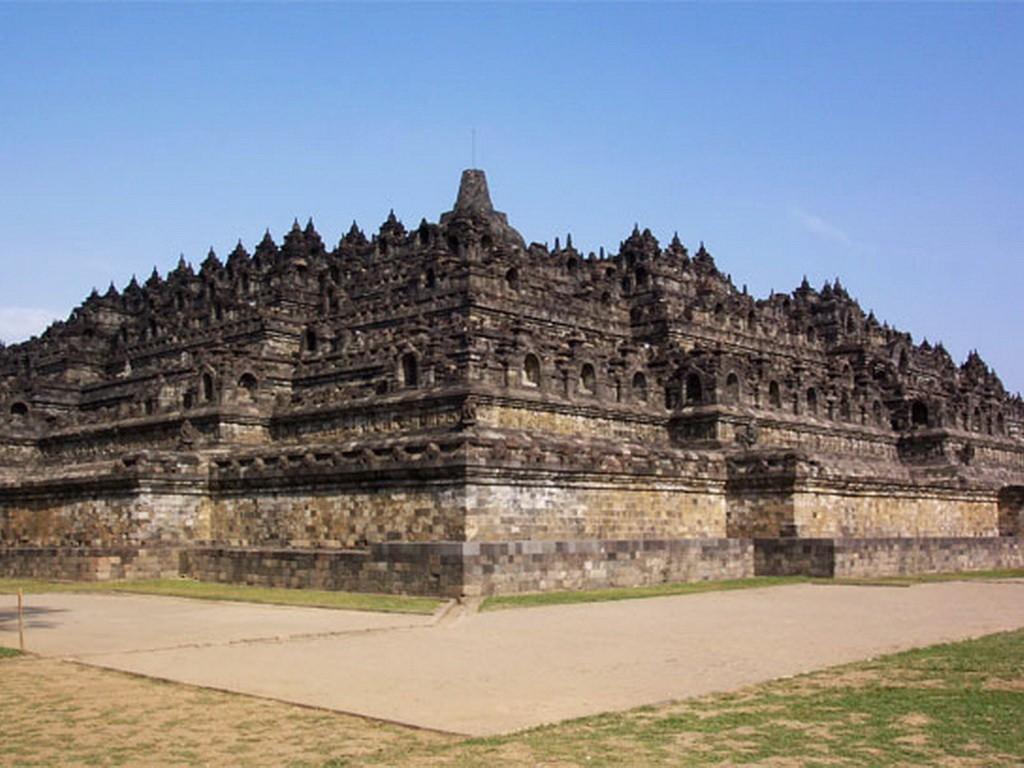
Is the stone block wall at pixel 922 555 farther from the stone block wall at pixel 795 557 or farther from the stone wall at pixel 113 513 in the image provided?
the stone wall at pixel 113 513

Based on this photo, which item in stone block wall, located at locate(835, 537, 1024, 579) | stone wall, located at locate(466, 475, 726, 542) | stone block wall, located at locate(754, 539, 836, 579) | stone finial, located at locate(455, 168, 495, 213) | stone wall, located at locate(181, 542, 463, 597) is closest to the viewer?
stone wall, located at locate(181, 542, 463, 597)

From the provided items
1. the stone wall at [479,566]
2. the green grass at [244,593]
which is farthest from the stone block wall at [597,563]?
the green grass at [244,593]

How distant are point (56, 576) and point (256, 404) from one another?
10.9 metres

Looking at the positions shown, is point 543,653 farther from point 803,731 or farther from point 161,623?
point 161,623

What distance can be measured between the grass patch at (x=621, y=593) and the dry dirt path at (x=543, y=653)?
0.79 meters

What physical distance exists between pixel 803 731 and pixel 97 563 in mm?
24226

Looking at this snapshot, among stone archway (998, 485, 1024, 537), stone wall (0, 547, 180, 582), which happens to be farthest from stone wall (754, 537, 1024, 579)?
stone wall (0, 547, 180, 582)

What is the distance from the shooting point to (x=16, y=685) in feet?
43.9

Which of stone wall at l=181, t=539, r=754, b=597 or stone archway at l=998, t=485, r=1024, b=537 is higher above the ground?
stone archway at l=998, t=485, r=1024, b=537

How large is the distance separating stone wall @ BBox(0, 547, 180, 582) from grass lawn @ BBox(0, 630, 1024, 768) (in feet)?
59.7

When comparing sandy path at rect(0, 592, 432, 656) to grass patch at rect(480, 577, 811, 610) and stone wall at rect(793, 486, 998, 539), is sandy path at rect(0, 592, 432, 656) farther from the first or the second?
stone wall at rect(793, 486, 998, 539)

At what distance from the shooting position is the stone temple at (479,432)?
96.1 ft

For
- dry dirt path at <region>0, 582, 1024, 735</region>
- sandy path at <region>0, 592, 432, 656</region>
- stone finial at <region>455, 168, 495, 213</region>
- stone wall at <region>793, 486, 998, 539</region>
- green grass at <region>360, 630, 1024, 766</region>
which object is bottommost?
green grass at <region>360, 630, 1024, 766</region>

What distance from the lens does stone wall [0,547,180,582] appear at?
31062 millimetres
